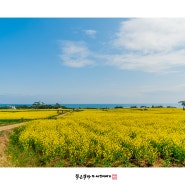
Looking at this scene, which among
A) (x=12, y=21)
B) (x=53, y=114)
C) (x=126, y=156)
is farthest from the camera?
(x=53, y=114)

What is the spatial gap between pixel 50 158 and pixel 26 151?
1.28m

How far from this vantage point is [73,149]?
1032 cm

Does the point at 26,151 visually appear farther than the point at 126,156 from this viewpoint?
Yes

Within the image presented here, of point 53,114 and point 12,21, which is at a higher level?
point 12,21

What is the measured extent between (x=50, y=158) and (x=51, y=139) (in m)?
1.22
